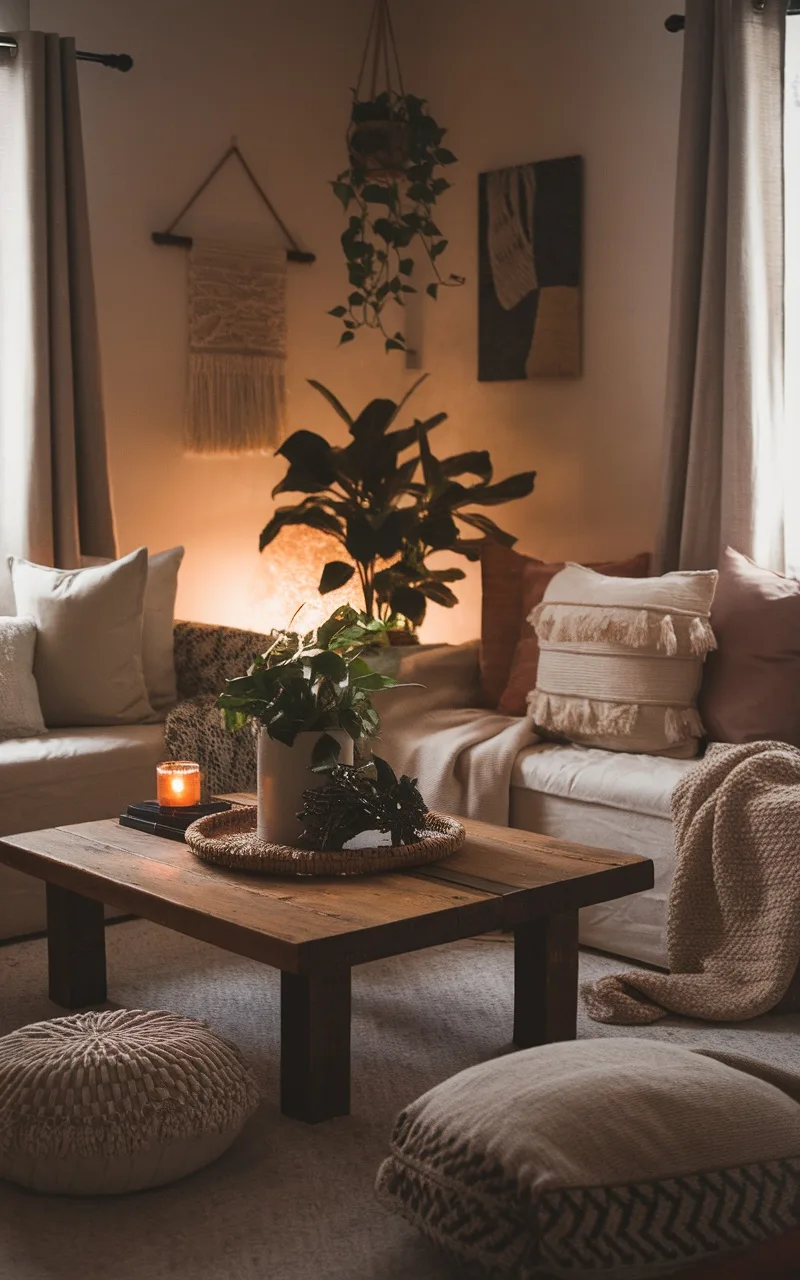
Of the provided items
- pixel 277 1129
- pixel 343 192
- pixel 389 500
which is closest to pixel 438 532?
pixel 389 500

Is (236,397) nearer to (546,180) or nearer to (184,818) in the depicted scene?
(546,180)

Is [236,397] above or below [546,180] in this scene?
below

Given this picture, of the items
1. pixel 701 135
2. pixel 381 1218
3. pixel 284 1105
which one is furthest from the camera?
pixel 701 135

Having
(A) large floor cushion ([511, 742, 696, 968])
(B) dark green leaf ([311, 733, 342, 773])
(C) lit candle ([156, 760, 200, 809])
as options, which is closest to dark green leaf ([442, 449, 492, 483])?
(A) large floor cushion ([511, 742, 696, 968])

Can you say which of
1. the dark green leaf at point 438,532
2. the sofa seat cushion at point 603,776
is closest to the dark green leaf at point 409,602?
the dark green leaf at point 438,532

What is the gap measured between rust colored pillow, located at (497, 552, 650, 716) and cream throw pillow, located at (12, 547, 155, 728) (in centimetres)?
104

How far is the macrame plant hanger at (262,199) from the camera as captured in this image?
15.5 feet

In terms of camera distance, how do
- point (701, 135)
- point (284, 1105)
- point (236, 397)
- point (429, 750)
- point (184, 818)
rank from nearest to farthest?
point (284, 1105) → point (184, 818) → point (429, 750) → point (701, 135) → point (236, 397)

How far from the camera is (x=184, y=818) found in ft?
9.69

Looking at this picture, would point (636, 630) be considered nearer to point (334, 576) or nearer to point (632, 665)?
point (632, 665)

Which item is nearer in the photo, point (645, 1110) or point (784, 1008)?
point (645, 1110)

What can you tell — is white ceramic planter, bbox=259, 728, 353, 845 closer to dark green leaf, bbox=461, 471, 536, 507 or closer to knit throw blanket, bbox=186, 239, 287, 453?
dark green leaf, bbox=461, 471, 536, 507

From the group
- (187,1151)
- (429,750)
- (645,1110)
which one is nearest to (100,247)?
(429,750)

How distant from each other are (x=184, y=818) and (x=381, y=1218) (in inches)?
41.8
